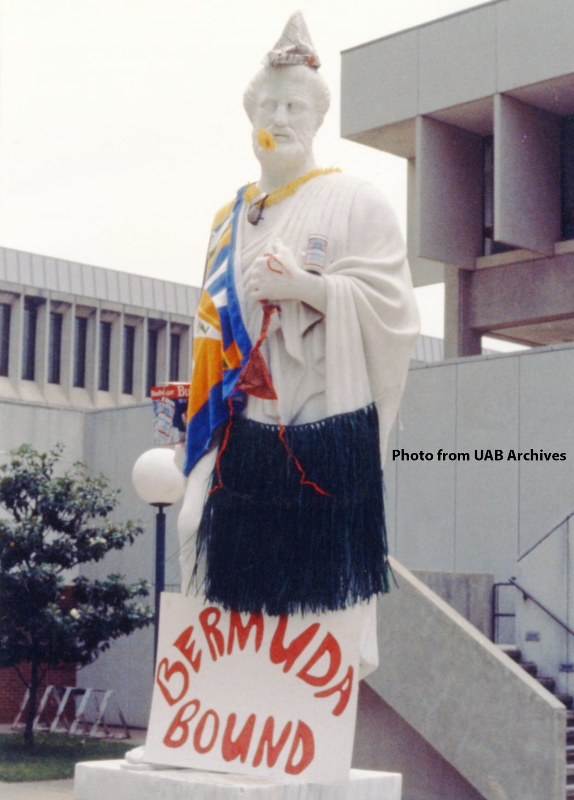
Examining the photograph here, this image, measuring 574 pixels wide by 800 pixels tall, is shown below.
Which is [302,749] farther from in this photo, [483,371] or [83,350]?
[83,350]

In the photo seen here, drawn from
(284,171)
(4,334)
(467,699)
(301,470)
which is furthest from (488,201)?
(301,470)

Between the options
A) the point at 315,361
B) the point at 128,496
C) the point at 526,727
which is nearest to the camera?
the point at 315,361

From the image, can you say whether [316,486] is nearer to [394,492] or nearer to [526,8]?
[394,492]

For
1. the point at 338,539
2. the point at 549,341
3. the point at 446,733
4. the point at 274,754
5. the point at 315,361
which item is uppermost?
the point at 549,341

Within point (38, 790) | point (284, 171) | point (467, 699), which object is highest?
point (284, 171)

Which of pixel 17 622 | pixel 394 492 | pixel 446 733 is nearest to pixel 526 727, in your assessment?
pixel 446 733

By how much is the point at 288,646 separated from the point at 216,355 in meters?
1.15

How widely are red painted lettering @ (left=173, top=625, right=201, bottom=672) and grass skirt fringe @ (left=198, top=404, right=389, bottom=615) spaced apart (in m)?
0.19

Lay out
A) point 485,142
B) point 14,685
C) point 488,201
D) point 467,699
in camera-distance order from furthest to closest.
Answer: point 485,142 → point 488,201 → point 14,685 → point 467,699

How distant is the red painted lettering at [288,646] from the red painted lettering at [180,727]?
14.1 inches

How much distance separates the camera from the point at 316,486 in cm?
493

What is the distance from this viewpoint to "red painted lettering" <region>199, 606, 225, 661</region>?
4988mm

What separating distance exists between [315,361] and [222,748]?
1.44 m

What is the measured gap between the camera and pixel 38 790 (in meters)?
16.1
